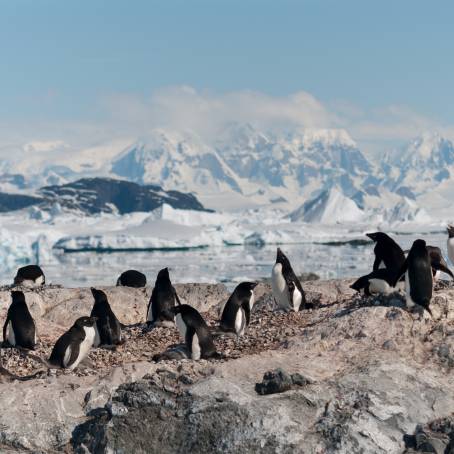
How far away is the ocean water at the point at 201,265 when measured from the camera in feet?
186

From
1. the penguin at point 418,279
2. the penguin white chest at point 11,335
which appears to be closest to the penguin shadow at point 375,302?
the penguin at point 418,279

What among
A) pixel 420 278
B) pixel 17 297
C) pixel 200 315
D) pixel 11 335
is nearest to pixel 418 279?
pixel 420 278

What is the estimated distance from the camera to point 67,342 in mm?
12219

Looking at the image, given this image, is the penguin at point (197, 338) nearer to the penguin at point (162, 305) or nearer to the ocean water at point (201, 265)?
the penguin at point (162, 305)

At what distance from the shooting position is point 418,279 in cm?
1161

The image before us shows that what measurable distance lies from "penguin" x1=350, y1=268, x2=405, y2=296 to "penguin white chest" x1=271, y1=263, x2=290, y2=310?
4.87ft

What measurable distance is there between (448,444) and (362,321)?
251cm

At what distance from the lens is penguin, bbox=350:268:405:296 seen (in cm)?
1282

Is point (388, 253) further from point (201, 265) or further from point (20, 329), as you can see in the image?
point (201, 265)

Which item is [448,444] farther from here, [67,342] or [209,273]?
[209,273]

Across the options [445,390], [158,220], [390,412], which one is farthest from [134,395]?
[158,220]

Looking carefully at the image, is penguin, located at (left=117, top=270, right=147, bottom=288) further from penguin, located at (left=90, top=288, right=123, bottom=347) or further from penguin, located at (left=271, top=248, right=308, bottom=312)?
penguin, located at (left=90, top=288, right=123, bottom=347)

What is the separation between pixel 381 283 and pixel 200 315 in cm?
264

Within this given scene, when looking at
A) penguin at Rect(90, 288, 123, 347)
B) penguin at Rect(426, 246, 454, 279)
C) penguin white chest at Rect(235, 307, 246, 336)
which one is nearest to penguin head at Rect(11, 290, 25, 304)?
penguin at Rect(90, 288, 123, 347)
